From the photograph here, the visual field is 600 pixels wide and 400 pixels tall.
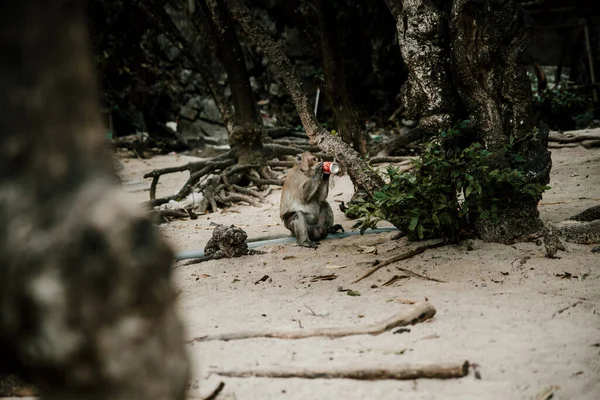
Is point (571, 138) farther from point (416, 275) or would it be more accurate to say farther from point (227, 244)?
point (227, 244)

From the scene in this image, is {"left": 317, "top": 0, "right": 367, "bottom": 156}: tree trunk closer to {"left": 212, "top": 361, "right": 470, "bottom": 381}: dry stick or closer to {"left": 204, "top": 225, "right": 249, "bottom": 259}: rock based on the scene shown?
{"left": 204, "top": 225, "right": 249, "bottom": 259}: rock

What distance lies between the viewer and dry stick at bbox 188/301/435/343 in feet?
13.2

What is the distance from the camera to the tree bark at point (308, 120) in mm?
6648

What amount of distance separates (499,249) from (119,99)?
1546 cm

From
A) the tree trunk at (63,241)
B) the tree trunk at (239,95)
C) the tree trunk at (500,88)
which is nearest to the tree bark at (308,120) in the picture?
the tree trunk at (500,88)

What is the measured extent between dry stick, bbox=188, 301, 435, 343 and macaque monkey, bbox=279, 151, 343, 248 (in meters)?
3.41

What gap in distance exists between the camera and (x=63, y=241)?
1.60 metres

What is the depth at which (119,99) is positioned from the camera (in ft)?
61.4

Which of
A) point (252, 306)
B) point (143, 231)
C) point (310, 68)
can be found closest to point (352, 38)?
point (310, 68)

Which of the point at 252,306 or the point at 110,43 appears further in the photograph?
the point at 110,43

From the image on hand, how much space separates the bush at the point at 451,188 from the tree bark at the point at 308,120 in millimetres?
595

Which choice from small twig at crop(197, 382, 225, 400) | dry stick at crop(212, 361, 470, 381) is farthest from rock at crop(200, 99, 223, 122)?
small twig at crop(197, 382, 225, 400)

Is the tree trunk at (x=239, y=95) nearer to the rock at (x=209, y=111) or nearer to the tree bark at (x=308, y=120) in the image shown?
the tree bark at (x=308, y=120)

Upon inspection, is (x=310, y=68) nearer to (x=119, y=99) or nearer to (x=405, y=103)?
(x=119, y=99)
